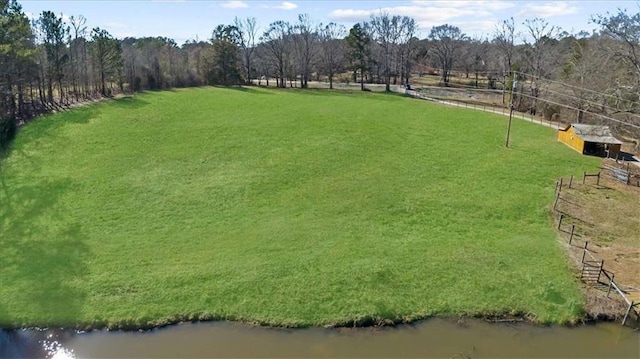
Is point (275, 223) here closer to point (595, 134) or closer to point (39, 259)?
point (39, 259)

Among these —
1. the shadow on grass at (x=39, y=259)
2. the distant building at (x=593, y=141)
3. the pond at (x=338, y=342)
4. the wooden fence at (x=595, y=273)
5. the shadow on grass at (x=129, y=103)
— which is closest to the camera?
the pond at (x=338, y=342)

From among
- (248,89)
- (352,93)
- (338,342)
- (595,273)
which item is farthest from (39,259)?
(352,93)

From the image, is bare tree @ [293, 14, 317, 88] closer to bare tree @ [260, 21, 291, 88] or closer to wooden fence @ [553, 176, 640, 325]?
bare tree @ [260, 21, 291, 88]

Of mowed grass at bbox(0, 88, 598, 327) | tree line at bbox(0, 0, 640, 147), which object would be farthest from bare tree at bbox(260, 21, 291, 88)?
mowed grass at bbox(0, 88, 598, 327)

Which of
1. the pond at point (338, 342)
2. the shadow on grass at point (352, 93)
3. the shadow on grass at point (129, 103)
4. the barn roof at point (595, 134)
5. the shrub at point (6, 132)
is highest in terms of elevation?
the shadow on grass at point (352, 93)

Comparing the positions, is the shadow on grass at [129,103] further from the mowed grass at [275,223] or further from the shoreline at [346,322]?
the shoreline at [346,322]

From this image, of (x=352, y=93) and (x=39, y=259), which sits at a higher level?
(x=352, y=93)

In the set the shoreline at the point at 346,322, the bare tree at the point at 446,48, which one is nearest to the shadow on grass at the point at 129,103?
the shoreline at the point at 346,322
